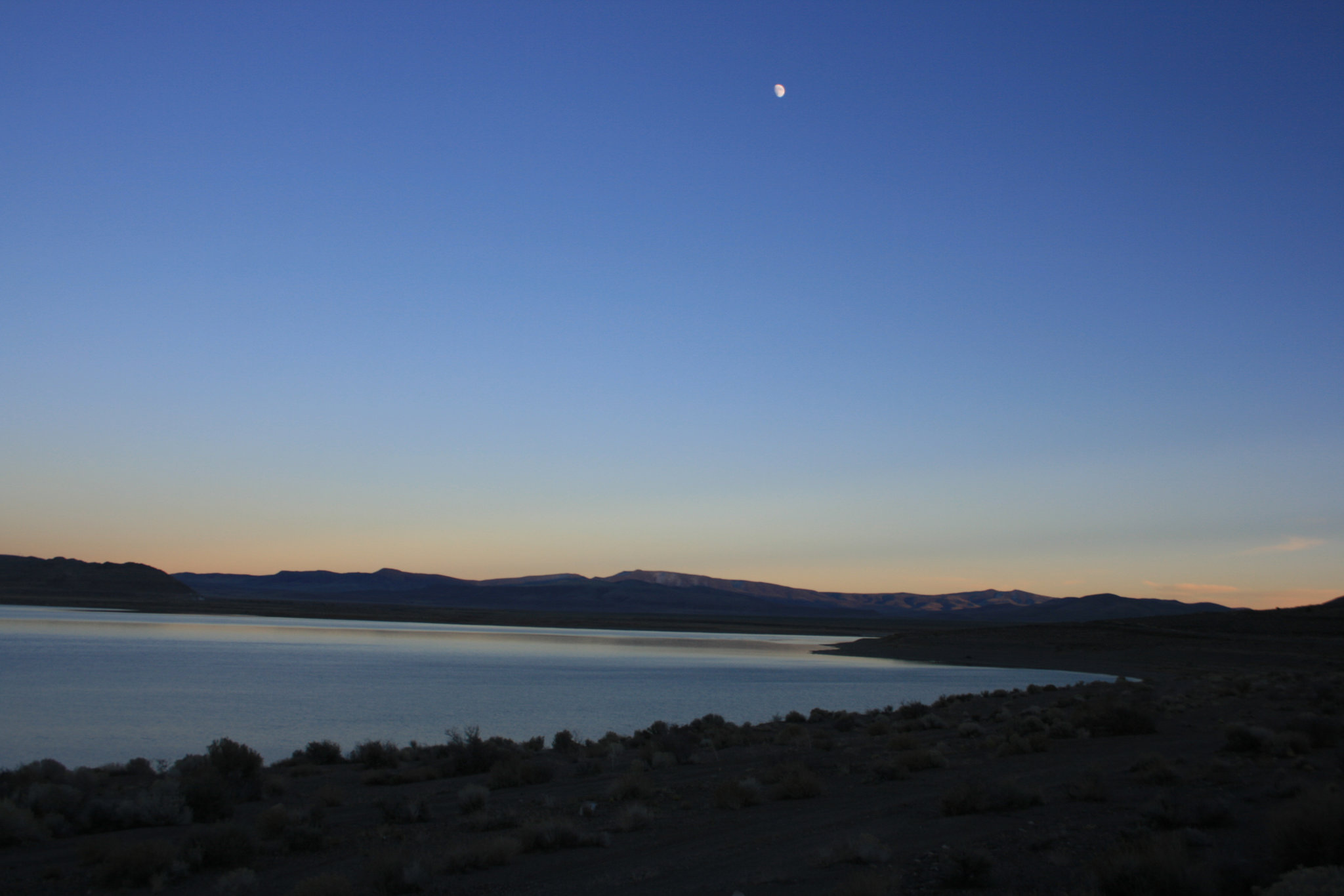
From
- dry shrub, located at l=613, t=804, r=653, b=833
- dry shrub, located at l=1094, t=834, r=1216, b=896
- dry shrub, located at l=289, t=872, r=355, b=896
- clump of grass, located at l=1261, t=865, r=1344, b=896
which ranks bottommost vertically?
dry shrub, located at l=613, t=804, r=653, b=833

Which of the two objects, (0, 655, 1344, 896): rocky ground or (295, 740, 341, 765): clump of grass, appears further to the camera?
(295, 740, 341, 765): clump of grass

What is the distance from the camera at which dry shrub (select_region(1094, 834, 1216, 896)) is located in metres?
6.39

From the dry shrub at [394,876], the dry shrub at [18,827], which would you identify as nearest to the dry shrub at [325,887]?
the dry shrub at [394,876]

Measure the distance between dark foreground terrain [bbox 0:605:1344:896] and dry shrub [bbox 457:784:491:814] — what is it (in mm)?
50

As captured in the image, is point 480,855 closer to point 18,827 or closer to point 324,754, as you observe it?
point 18,827

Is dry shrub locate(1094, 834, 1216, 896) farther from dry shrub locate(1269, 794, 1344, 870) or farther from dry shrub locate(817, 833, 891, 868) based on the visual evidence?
dry shrub locate(817, 833, 891, 868)

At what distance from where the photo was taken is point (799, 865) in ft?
27.8

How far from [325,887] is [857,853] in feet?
15.5

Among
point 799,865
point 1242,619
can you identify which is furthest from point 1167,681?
point 1242,619

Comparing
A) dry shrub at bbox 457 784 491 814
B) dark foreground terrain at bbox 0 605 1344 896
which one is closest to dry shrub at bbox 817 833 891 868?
dark foreground terrain at bbox 0 605 1344 896

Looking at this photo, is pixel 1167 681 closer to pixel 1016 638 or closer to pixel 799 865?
pixel 799 865

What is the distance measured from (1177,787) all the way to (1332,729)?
5.52 m

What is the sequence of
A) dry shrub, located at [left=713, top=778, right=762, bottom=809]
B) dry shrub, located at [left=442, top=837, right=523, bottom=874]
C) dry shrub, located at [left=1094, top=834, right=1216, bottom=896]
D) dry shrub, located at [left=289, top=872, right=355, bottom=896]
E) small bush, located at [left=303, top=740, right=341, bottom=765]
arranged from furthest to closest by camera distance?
small bush, located at [left=303, top=740, right=341, bottom=765] → dry shrub, located at [left=713, top=778, right=762, bottom=809] → dry shrub, located at [left=442, top=837, right=523, bottom=874] → dry shrub, located at [left=289, top=872, right=355, bottom=896] → dry shrub, located at [left=1094, top=834, right=1216, bottom=896]

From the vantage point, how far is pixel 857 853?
8484 millimetres
